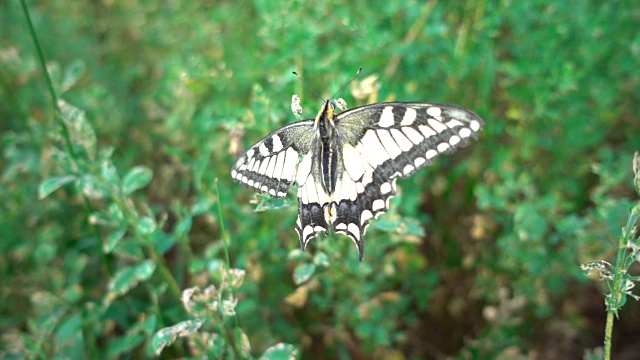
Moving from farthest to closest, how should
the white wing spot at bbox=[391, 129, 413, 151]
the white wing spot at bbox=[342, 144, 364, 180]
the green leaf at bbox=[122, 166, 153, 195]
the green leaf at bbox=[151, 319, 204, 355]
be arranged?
the green leaf at bbox=[122, 166, 153, 195] → the white wing spot at bbox=[342, 144, 364, 180] → the white wing spot at bbox=[391, 129, 413, 151] → the green leaf at bbox=[151, 319, 204, 355]

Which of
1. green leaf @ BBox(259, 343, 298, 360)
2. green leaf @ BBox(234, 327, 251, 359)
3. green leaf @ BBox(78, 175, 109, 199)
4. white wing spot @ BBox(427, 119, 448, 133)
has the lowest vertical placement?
green leaf @ BBox(259, 343, 298, 360)

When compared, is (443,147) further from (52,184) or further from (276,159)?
(52,184)

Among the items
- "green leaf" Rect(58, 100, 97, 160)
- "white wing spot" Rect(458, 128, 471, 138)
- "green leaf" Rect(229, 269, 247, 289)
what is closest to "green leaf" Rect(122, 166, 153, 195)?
"green leaf" Rect(58, 100, 97, 160)

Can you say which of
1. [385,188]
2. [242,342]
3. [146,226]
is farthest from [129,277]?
[385,188]

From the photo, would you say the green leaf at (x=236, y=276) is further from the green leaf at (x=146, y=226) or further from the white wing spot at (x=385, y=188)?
the white wing spot at (x=385, y=188)

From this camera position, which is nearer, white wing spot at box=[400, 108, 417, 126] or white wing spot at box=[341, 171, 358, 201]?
white wing spot at box=[400, 108, 417, 126]

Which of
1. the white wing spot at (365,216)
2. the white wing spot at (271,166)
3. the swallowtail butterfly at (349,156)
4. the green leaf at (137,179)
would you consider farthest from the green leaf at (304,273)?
the green leaf at (137,179)

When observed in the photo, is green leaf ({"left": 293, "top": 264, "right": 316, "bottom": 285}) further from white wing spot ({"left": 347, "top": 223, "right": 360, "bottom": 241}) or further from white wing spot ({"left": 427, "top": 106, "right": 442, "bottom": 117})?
white wing spot ({"left": 427, "top": 106, "right": 442, "bottom": 117})

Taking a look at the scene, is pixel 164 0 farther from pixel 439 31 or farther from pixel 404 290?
pixel 404 290

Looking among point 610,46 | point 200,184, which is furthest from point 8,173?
point 610,46
